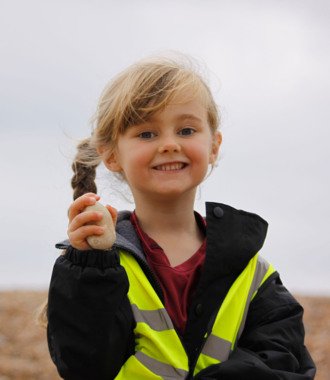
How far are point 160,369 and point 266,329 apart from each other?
0.49 metres

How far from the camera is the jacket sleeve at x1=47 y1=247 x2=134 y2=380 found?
3.03 meters

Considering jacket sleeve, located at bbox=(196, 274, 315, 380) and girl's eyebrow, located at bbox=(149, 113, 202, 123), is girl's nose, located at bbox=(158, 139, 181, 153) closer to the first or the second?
girl's eyebrow, located at bbox=(149, 113, 202, 123)

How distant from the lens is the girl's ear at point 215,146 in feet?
12.3

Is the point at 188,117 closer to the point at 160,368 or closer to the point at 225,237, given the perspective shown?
the point at 225,237

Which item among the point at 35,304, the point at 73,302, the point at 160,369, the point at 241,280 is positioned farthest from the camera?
the point at 35,304

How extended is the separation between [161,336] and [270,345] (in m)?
0.46

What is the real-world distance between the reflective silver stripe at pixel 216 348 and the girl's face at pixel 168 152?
0.60 m

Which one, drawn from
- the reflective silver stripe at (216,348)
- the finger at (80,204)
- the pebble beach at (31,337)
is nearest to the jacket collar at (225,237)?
the reflective silver stripe at (216,348)

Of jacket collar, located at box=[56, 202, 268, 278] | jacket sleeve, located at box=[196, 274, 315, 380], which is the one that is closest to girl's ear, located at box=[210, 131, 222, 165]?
jacket collar, located at box=[56, 202, 268, 278]

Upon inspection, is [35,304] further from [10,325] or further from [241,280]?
[241,280]

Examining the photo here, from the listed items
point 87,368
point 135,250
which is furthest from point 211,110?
point 87,368

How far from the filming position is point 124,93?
3.53m

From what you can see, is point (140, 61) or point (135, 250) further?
point (140, 61)

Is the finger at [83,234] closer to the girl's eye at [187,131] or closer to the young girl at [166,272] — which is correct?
the young girl at [166,272]
